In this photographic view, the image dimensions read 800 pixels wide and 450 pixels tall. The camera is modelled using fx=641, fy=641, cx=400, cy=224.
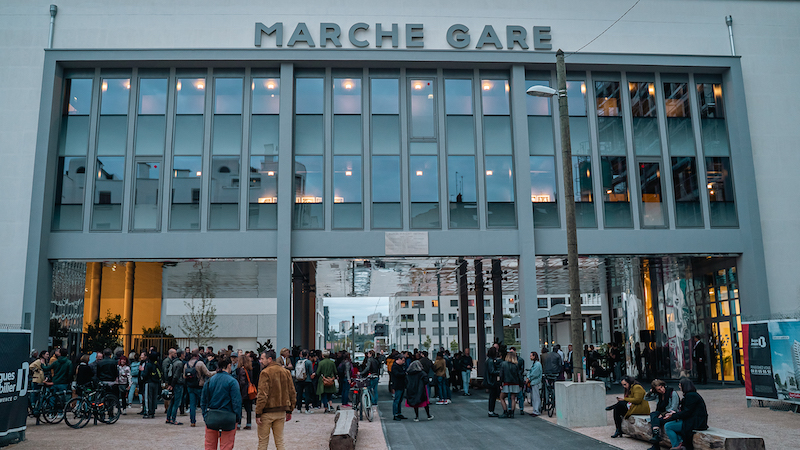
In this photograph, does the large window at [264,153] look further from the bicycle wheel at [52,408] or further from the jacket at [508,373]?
the jacket at [508,373]

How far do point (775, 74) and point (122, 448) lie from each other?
24.9 metres

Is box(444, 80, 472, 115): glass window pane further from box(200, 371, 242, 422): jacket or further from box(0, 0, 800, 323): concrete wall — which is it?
box(200, 371, 242, 422): jacket

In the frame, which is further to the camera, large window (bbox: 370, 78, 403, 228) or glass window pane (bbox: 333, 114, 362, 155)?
glass window pane (bbox: 333, 114, 362, 155)

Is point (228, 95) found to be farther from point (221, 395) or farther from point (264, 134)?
point (221, 395)

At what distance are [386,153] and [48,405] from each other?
12933mm

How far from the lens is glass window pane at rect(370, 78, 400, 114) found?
23.2 m

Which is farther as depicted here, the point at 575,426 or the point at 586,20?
the point at 586,20

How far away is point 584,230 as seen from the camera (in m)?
22.7

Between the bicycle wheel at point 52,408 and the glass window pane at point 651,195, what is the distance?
1917 cm

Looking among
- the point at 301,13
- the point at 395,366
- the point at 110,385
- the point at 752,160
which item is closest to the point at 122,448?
the point at 110,385

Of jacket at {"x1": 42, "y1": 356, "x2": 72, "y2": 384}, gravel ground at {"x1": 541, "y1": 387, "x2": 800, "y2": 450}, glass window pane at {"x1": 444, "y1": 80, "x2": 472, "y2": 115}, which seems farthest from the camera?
glass window pane at {"x1": 444, "y1": 80, "x2": 472, "y2": 115}

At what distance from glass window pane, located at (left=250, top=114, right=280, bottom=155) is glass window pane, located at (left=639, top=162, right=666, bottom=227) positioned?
13.3 metres

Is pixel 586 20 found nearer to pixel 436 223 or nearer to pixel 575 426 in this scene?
pixel 436 223

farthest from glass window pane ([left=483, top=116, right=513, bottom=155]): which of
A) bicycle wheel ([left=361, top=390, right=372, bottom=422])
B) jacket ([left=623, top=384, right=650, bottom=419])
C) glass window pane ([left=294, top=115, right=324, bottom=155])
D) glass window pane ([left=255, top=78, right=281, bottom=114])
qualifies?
jacket ([left=623, top=384, right=650, bottom=419])
